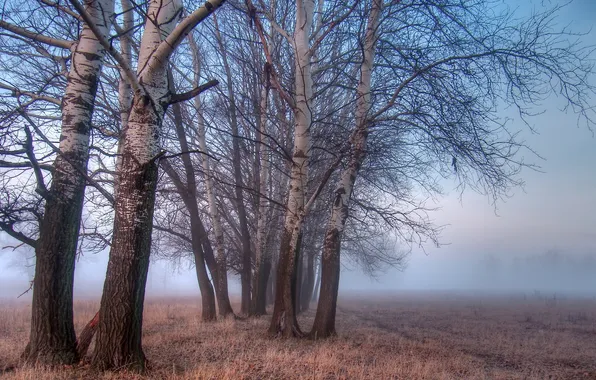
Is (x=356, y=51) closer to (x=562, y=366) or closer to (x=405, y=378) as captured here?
(x=405, y=378)

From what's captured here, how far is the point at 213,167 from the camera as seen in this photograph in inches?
559

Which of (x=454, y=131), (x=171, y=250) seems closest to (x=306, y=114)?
(x=454, y=131)

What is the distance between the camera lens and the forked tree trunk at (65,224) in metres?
5.35

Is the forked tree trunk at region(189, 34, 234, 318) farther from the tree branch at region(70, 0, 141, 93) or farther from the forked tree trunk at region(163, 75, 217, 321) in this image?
the tree branch at region(70, 0, 141, 93)

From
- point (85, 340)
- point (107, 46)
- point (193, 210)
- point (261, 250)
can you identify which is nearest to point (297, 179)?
point (85, 340)

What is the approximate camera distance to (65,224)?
5539 mm

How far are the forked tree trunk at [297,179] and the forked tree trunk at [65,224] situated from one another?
3621 mm

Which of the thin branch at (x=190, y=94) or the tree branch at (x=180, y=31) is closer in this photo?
the tree branch at (x=180, y=31)

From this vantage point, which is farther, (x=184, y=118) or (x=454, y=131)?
(x=184, y=118)

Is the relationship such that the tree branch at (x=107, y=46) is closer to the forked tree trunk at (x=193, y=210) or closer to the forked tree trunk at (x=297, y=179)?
the forked tree trunk at (x=297, y=179)

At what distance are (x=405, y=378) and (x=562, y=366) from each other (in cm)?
418

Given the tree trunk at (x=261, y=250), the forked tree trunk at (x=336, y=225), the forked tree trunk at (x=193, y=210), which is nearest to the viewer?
the forked tree trunk at (x=336, y=225)

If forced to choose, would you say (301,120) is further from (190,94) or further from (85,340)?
(85,340)

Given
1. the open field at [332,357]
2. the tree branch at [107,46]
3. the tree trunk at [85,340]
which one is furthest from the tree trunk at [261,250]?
the tree branch at [107,46]
